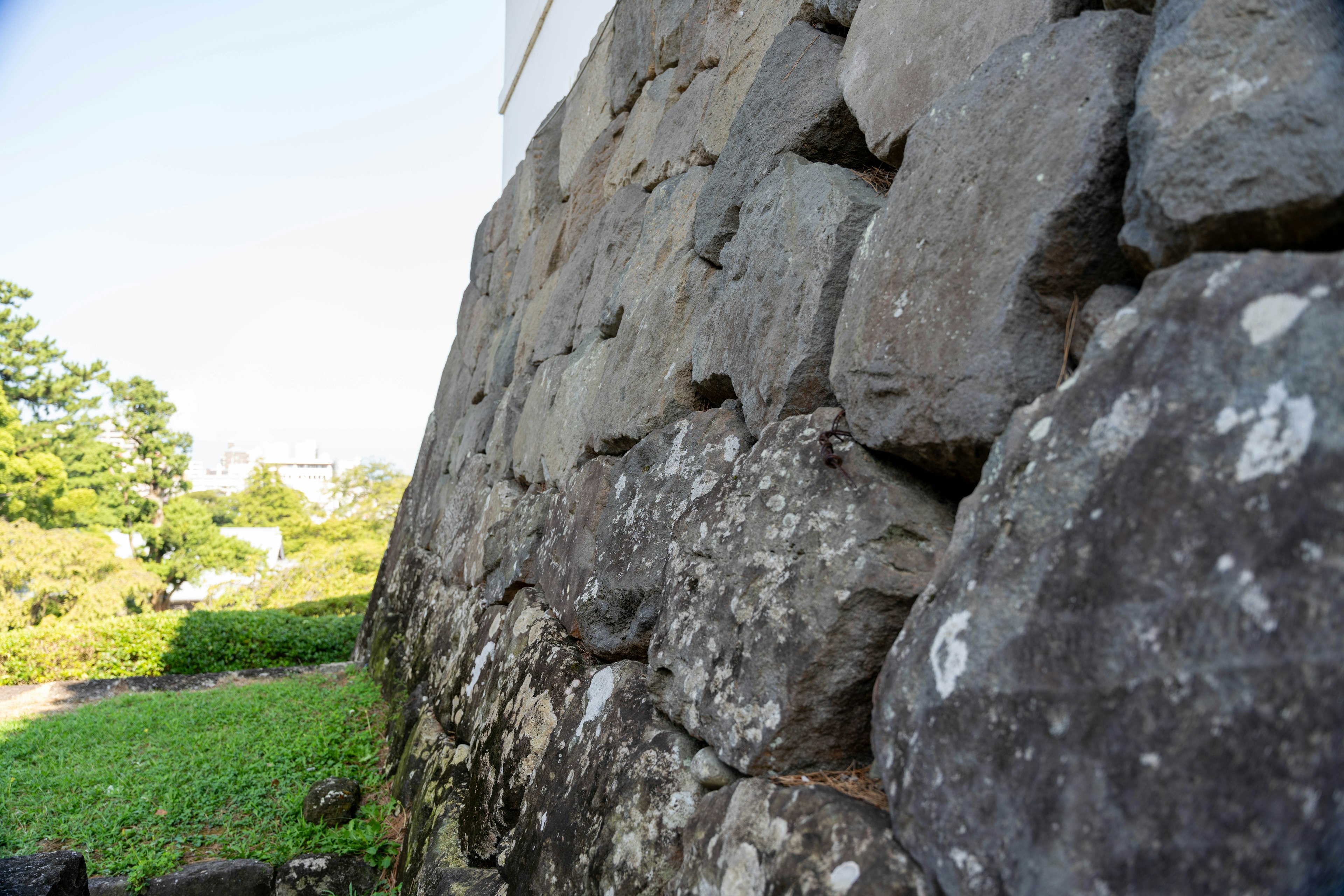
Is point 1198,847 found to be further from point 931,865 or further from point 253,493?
point 253,493

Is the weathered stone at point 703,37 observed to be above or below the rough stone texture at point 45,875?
above

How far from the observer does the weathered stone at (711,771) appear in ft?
5.12

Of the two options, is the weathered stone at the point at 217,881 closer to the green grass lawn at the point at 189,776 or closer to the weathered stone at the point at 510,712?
the green grass lawn at the point at 189,776

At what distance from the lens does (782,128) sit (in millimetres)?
2139

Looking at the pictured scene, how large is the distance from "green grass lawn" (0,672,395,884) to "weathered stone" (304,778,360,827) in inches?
2.0

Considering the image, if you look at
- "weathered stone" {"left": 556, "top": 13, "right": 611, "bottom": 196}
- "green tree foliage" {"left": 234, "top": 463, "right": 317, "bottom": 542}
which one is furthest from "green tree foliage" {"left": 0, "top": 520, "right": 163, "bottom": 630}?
"green tree foliage" {"left": 234, "top": 463, "right": 317, "bottom": 542}

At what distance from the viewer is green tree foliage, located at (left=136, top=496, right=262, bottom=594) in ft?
63.8

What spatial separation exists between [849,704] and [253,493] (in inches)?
1299

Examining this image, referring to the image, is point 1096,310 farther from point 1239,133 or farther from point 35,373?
point 35,373

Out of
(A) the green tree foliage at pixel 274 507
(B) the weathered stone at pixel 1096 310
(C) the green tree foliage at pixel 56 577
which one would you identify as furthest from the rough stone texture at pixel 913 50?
(A) the green tree foliage at pixel 274 507

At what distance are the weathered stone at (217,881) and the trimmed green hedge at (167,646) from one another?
5.29 m

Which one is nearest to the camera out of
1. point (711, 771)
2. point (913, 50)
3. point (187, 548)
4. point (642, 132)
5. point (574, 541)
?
point (711, 771)

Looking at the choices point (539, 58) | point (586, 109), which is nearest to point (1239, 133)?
point (586, 109)

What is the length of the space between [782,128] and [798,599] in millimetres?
1320
